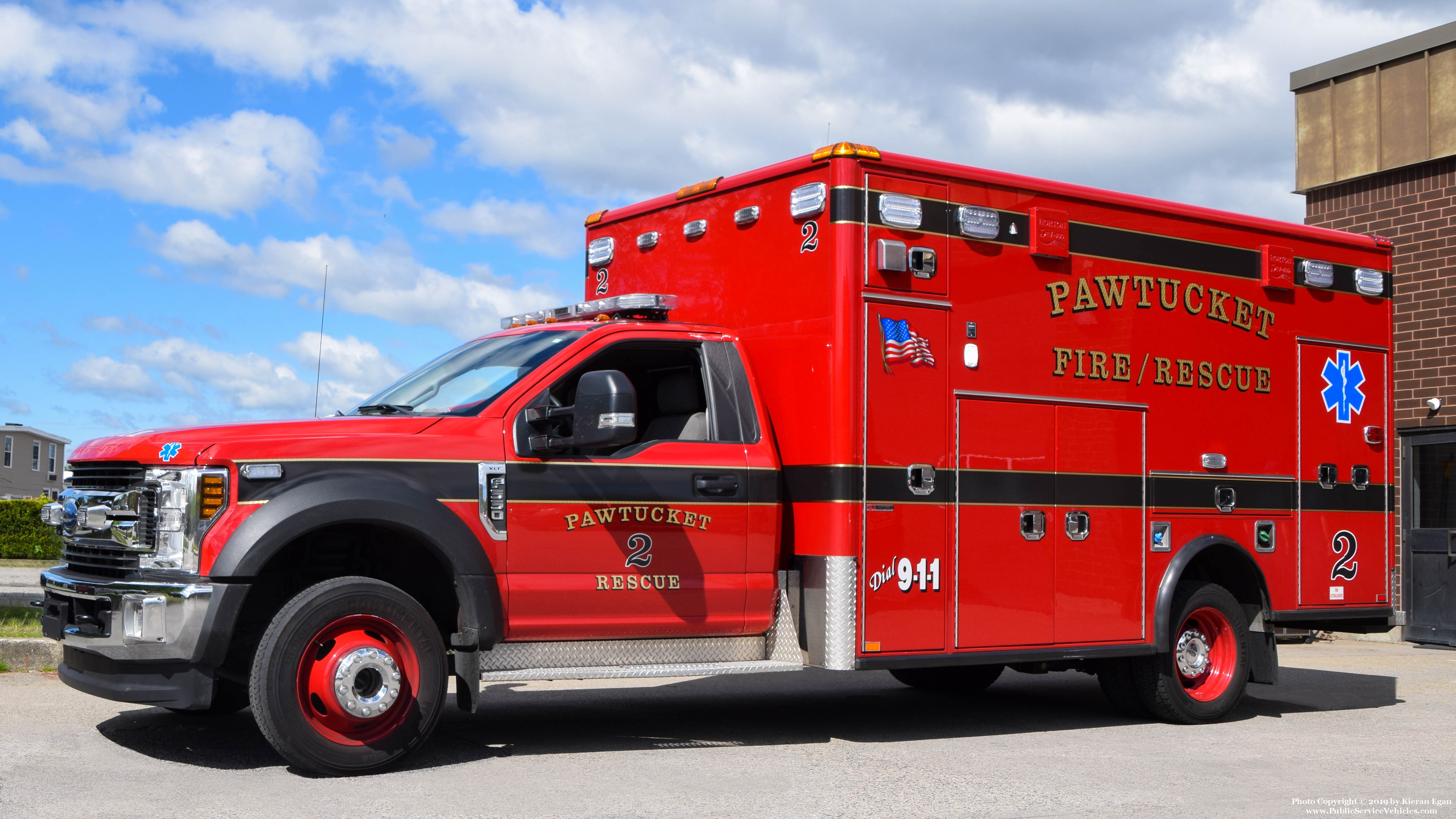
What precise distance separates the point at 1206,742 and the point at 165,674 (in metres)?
5.81

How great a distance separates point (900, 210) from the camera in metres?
7.66

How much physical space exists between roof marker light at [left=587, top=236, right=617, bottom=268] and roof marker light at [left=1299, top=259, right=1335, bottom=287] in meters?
4.72

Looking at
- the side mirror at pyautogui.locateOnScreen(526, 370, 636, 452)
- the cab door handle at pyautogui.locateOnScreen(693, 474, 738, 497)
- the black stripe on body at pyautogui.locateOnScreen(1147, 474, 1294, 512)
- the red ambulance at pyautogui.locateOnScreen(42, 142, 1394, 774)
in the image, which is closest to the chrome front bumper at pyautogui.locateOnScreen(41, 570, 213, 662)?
the red ambulance at pyautogui.locateOnScreen(42, 142, 1394, 774)

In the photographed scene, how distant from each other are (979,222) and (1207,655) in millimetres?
3408

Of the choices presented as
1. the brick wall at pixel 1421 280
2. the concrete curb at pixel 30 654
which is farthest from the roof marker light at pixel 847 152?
the brick wall at pixel 1421 280

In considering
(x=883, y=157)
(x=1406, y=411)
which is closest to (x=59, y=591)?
(x=883, y=157)

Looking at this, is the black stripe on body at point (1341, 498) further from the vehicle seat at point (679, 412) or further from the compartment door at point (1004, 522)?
the vehicle seat at point (679, 412)

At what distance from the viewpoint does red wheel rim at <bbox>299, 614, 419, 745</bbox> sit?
6.29m

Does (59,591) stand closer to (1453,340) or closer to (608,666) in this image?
(608,666)

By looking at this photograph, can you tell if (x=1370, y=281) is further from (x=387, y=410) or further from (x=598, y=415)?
(x=387, y=410)

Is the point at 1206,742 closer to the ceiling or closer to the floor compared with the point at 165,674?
→ closer to the floor

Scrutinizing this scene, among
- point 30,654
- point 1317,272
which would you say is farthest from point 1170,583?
point 30,654

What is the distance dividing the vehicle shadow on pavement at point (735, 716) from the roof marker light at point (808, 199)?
2983 millimetres

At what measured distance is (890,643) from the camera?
7.52 m
